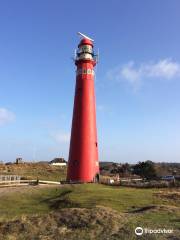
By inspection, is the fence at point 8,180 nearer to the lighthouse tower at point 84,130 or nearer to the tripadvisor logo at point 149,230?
the lighthouse tower at point 84,130

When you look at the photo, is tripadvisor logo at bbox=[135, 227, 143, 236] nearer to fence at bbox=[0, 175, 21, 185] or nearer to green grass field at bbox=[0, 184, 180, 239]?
green grass field at bbox=[0, 184, 180, 239]

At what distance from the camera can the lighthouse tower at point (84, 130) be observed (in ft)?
128

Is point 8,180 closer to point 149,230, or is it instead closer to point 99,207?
point 99,207

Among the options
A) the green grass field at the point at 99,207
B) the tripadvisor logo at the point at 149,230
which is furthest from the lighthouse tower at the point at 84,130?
the tripadvisor logo at the point at 149,230

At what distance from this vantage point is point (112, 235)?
13.6m

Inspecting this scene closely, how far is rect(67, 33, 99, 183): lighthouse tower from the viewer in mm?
38938

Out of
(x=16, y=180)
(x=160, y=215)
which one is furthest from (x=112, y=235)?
(x=16, y=180)

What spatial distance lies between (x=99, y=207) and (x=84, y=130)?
21742mm

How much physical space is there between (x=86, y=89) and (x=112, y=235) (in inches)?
1083

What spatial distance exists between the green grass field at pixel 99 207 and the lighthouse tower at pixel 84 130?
4703mm

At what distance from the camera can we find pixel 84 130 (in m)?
39.3

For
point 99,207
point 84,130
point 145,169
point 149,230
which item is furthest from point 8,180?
point 145,169

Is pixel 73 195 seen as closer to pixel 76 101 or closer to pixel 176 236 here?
pixel 76 101

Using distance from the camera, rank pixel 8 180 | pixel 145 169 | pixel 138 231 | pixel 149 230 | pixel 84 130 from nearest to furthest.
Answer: pixel 138 231 → pixel 149 230 → pixel 84 130 → pixel 8 180 → pixel 145 169
